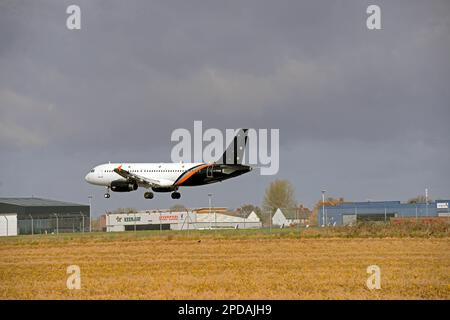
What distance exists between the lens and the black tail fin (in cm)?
6769

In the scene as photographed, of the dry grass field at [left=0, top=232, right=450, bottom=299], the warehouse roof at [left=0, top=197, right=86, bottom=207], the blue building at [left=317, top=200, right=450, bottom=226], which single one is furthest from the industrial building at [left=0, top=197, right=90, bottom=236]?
the dry grass field at [left=0, top=232, right=450, bottom=299]

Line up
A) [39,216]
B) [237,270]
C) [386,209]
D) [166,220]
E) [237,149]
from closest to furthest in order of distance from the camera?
1. [237,270]
2. [237,149]
3. [166,220]
4. [39,216]
5. [386,209]

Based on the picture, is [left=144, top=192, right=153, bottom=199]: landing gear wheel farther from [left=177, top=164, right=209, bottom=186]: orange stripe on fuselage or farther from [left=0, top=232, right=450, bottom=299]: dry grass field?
[left=0, top=232, right=450, bottom=299]: dry grass field

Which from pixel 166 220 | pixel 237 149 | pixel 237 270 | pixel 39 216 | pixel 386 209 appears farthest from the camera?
pixel 386 209

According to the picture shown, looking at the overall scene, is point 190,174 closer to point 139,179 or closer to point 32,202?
point 139,179

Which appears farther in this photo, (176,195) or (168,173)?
(168,173)

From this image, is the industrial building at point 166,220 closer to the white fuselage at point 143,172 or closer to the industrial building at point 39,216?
the industrial building at point 39,216

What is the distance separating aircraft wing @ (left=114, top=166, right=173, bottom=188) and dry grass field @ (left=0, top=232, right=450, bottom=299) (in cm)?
2646

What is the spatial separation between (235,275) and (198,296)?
5.45 metres

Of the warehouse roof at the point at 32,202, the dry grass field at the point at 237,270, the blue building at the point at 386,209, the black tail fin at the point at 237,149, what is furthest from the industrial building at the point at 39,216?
the dry grass field at the point at 237,270

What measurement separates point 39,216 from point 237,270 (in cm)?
8423

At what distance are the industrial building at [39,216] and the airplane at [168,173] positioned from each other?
10.4m

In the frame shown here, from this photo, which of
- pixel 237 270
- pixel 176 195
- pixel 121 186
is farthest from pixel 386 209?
pixel 237 270

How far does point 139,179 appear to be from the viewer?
242ft
